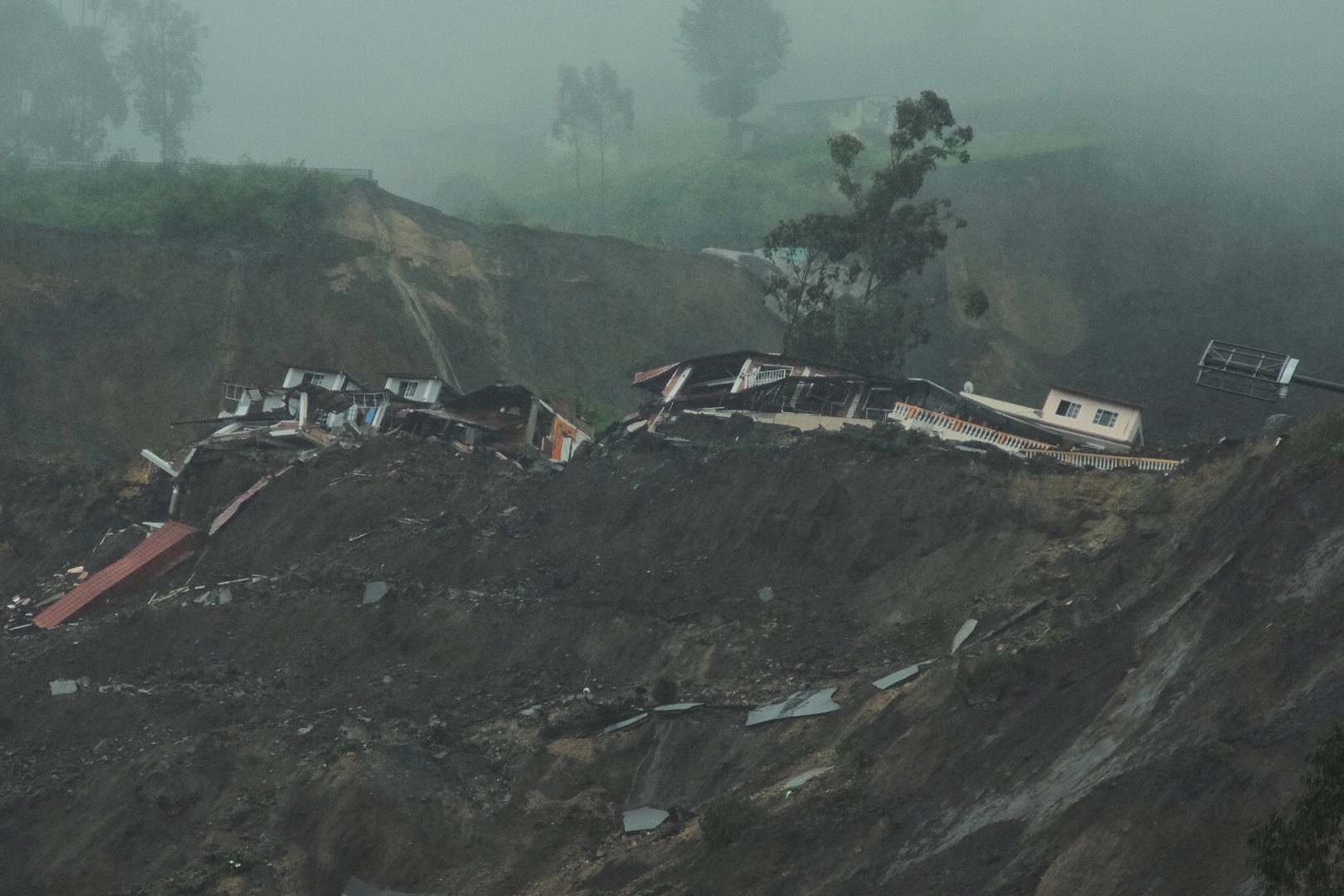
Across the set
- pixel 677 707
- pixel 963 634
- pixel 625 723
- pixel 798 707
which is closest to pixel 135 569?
pixel 625 723

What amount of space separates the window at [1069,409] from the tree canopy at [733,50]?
65.5 meters

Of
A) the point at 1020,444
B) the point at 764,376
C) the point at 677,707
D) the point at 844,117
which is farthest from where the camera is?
the point at 844,117

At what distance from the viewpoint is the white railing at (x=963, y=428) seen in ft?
129

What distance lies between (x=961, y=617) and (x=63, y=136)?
265ft

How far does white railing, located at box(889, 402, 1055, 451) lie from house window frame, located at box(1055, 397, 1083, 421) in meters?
3.61

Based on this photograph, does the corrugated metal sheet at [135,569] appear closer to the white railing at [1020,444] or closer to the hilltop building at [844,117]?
the white railing at [1020,444]

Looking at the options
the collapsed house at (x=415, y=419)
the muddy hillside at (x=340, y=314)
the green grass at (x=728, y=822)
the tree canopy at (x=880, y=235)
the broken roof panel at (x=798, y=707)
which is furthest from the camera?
the muddy hillside at (x=340, y=314)

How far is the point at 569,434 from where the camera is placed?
4834 cm

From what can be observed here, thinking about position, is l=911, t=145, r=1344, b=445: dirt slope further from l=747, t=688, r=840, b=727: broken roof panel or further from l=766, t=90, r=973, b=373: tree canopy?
l=747, t=688, r=840, b=727: broken roof panel

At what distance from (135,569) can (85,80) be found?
218 feet

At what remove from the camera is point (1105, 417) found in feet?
146

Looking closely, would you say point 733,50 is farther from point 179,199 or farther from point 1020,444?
point 1020,444

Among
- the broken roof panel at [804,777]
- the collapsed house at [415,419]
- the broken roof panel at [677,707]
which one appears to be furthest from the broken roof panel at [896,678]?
the collapsed house at [415,419]

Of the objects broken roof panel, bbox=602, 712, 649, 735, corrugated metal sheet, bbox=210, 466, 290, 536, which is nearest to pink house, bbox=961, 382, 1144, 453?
broken roof panel, bbox=602, 712, 649, 735
